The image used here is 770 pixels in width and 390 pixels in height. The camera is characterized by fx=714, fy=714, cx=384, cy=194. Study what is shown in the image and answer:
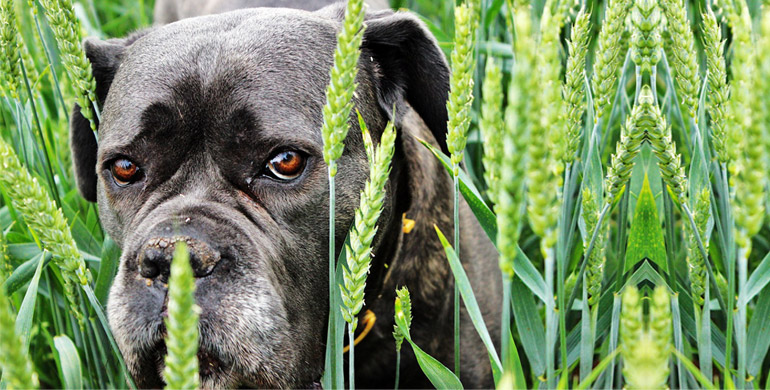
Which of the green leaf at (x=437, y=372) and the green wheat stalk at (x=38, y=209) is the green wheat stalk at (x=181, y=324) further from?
the green leaf at (x=437, y=372)

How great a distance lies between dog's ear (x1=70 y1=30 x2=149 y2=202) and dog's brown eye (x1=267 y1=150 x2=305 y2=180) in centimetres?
92

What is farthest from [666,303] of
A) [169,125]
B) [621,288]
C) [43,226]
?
[169,125]

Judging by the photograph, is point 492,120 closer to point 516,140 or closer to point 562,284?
point 516,140

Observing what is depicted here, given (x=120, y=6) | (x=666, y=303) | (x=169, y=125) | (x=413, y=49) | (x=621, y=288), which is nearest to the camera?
(x=666, y=303)

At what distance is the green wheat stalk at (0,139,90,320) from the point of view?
128 cm

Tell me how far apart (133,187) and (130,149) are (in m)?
0.15

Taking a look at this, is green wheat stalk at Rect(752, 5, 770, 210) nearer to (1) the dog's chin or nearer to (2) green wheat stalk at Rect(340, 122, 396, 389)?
(2) green wheat stalk at Rect(340, 122, 396, 389)

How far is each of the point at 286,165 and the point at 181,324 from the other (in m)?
1.34

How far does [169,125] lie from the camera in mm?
2143

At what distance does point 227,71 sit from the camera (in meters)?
2.17

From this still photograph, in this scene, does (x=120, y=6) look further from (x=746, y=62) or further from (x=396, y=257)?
(x=746, y=62)

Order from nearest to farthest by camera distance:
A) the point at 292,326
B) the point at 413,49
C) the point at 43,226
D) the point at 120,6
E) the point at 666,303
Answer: the point at 666,303 < the point at 43,226 < the point at 292,326 < the point at 413,49 < the point at 120,6

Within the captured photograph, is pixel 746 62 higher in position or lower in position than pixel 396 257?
higher

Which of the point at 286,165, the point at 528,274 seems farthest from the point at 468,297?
the point at 286,165
